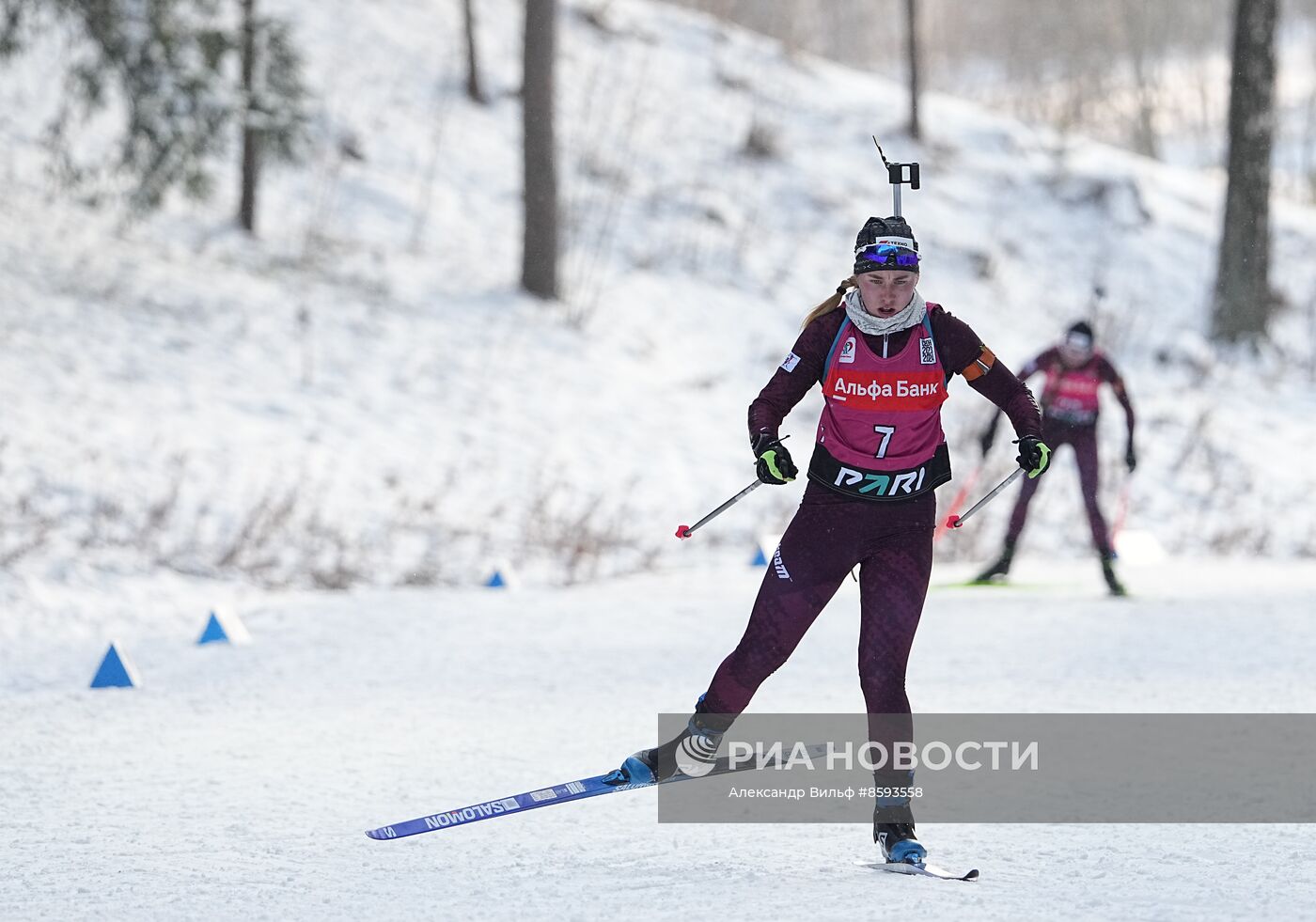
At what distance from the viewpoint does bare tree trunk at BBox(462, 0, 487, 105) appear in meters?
20.3

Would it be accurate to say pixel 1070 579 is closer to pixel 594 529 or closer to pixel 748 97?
pixel 594 529

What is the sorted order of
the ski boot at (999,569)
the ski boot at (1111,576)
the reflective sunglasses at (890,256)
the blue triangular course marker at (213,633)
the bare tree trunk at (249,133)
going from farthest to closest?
the bare tree trunk at (249,133), the ski boot at (999,569), the ski boot at (1111,576), the blue triangular course marker at (213,633), the reflective sunglasses at (890,256)

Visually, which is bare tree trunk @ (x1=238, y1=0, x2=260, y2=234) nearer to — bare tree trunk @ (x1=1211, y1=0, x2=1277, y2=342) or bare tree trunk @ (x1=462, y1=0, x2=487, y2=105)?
bare tree trunk @ (x1=462, y1=0, x2=487, y2=105)

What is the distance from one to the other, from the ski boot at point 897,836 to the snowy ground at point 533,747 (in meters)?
0.10

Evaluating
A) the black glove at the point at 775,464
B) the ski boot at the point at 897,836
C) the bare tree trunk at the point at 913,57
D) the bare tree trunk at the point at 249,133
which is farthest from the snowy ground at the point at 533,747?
the bare tree trunk at the point at 913,57

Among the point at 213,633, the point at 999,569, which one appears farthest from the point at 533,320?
the point at 213,633

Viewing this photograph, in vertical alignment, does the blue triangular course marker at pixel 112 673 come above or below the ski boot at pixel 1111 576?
below

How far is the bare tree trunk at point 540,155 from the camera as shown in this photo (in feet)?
47.9

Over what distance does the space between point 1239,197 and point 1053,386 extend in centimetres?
964

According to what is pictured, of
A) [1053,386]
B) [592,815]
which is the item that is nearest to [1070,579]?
[1053,386]

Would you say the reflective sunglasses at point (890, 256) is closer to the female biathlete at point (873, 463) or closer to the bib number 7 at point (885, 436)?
the female biathlete at point (873, 463)

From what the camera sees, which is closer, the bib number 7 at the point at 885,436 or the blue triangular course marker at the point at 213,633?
the bib number 7 at the point at 885,436

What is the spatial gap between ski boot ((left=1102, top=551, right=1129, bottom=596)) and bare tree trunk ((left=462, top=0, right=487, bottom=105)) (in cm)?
1425

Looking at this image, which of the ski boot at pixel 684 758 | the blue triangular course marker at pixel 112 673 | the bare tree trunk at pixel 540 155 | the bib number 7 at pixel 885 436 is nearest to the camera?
the bib number 7 at pixel 885 436
